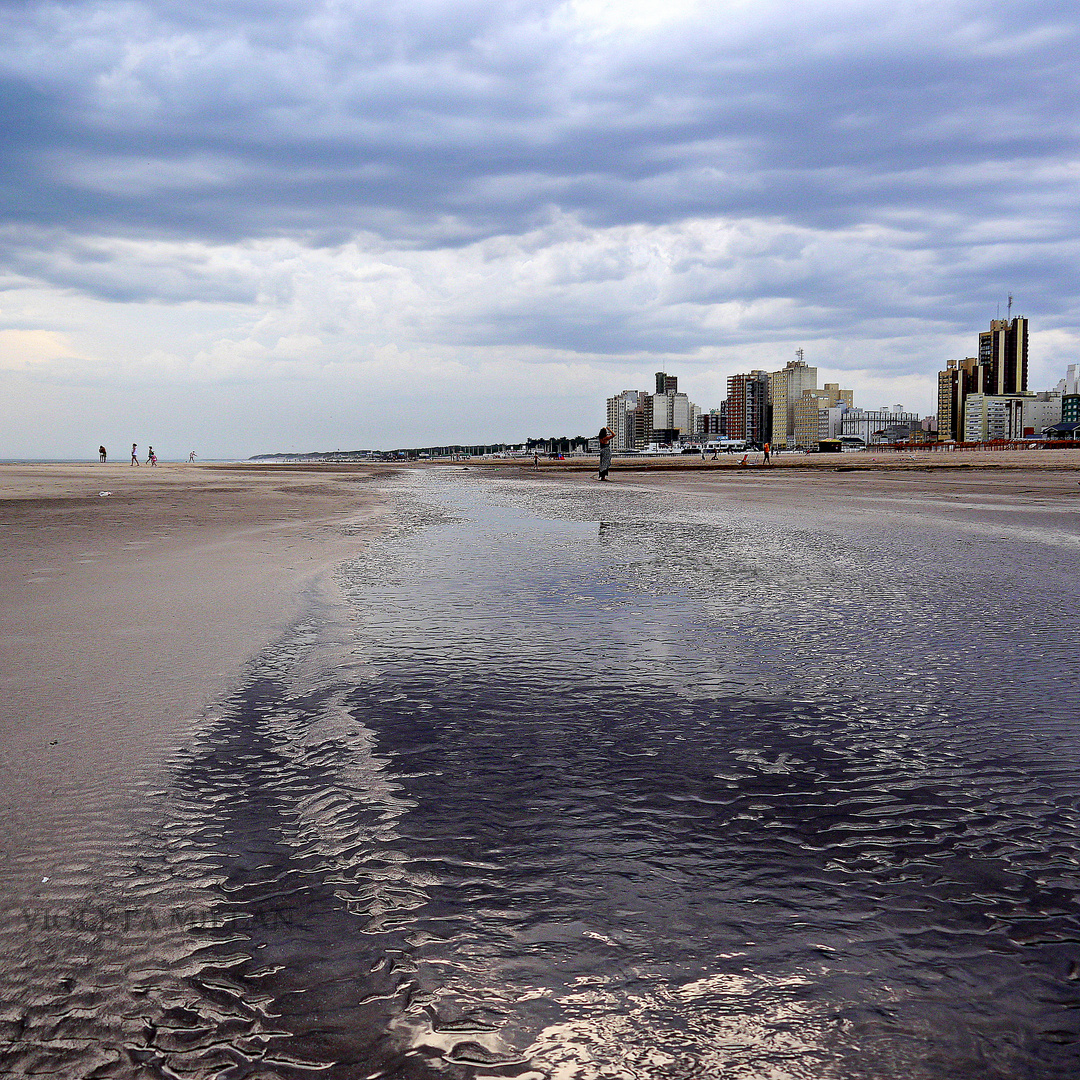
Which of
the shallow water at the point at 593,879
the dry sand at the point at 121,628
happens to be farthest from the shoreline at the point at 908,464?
the shallow water at the point at 593,879

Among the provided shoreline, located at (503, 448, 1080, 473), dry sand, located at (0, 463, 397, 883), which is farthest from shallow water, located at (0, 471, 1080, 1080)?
shoreline, located at (503, 448, 1080, 473)

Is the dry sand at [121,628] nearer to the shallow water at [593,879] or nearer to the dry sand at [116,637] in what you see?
the dry sand at [116,637]

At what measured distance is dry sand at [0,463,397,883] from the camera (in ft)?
10.3

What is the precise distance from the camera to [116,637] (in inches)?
215

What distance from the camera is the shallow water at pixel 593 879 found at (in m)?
1.72

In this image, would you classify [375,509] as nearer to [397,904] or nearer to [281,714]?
[281,714]

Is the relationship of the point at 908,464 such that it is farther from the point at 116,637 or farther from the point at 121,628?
the point at 116,637

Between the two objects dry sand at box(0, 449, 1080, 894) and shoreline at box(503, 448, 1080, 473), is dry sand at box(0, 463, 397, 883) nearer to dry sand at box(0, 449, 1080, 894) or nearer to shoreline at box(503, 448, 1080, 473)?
dry sand at box(0, 449, 1080, 894)

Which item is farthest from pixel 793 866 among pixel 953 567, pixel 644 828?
pixel 953 567

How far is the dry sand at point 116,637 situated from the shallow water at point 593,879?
0.92 ft

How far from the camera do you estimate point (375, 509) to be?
18109 mm

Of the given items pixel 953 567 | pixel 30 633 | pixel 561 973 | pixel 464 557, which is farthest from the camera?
pixel 464 557

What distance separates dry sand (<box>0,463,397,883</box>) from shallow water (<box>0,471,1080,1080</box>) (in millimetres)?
281

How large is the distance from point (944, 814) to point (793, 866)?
0.68 m
